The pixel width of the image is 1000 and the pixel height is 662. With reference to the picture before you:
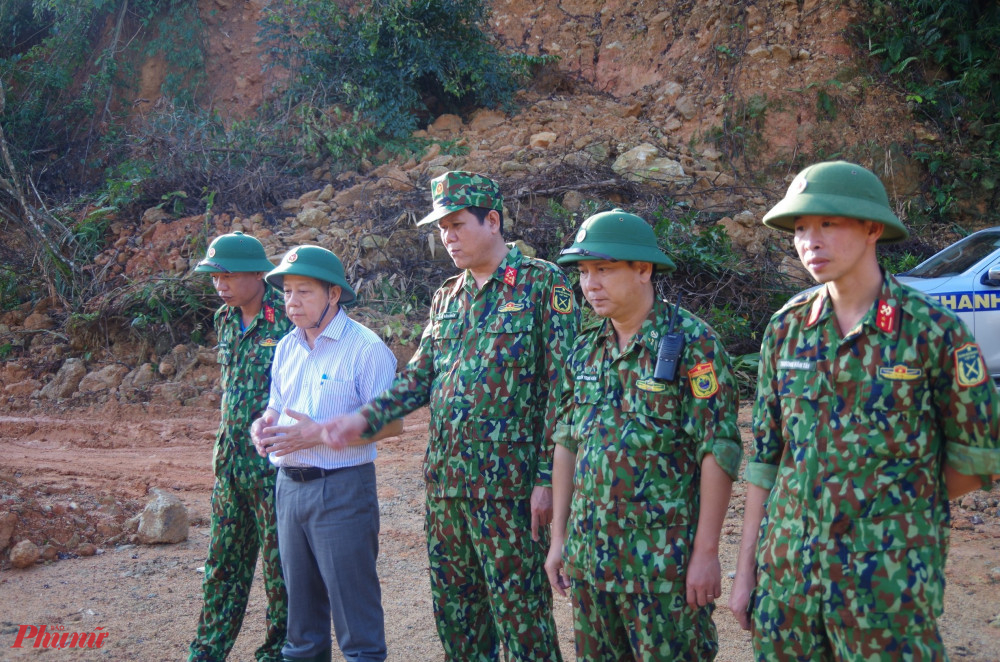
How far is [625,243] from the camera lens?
2.77 metres

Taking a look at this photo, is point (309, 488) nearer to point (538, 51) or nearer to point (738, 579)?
point (738, 579)

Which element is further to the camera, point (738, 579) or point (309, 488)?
point (309, 488)

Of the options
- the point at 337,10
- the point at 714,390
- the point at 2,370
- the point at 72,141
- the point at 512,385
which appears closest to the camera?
the point at 714,390

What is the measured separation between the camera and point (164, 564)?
5.60 metres

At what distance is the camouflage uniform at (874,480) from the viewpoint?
6.91 feet

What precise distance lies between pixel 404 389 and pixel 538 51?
1228cm

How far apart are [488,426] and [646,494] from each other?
2.61 ft

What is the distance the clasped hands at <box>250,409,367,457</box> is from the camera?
314 cm

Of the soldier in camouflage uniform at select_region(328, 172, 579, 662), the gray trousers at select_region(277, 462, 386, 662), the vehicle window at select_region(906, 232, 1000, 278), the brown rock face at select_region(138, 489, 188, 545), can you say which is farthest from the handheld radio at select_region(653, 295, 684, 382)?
the vehicle window at select_region(906, 232, 1000, 278)

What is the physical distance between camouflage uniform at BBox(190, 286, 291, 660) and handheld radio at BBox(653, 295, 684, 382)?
75.6 inches

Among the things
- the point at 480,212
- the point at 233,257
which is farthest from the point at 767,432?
the point at 233,257

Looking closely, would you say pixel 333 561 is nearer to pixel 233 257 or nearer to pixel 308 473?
pixel 308 473

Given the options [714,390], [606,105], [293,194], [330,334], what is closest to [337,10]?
[293,194]

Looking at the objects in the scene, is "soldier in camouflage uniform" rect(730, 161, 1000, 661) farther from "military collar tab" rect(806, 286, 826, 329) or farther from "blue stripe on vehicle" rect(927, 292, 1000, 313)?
"blue stripe on vehicle" rect(927, 292, 1000, 313)
